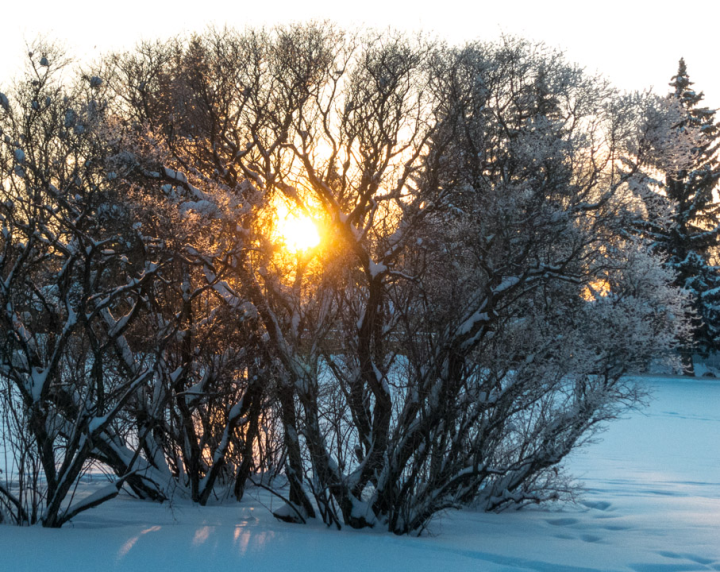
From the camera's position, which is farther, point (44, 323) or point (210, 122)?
point (210, 122)

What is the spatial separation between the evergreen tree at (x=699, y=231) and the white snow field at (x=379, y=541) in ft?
95.6

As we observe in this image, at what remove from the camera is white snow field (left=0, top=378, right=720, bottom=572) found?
6.20 meters

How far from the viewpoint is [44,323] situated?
784cm

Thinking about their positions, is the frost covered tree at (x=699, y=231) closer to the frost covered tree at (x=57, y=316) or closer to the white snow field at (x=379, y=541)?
the white snow field at (x=379, y=541)

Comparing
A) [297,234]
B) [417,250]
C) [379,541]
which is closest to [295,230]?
[297,234]

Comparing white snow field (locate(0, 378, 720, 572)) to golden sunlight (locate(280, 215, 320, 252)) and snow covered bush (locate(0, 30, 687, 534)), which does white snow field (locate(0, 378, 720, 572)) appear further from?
golden sunlight (locate(280, 215, 320, 252))

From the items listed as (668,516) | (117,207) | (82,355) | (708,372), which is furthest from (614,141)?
(708,372)

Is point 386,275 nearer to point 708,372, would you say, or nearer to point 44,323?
point 44,323

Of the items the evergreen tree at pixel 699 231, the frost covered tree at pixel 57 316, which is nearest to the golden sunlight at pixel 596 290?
the frost covered tree at pixel 57 316

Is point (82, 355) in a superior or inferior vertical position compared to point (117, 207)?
inferior

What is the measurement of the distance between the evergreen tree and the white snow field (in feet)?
95.6

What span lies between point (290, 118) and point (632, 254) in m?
6.36

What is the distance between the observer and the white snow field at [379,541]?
20.3 ft

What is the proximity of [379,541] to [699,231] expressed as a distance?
3711 centimetres
